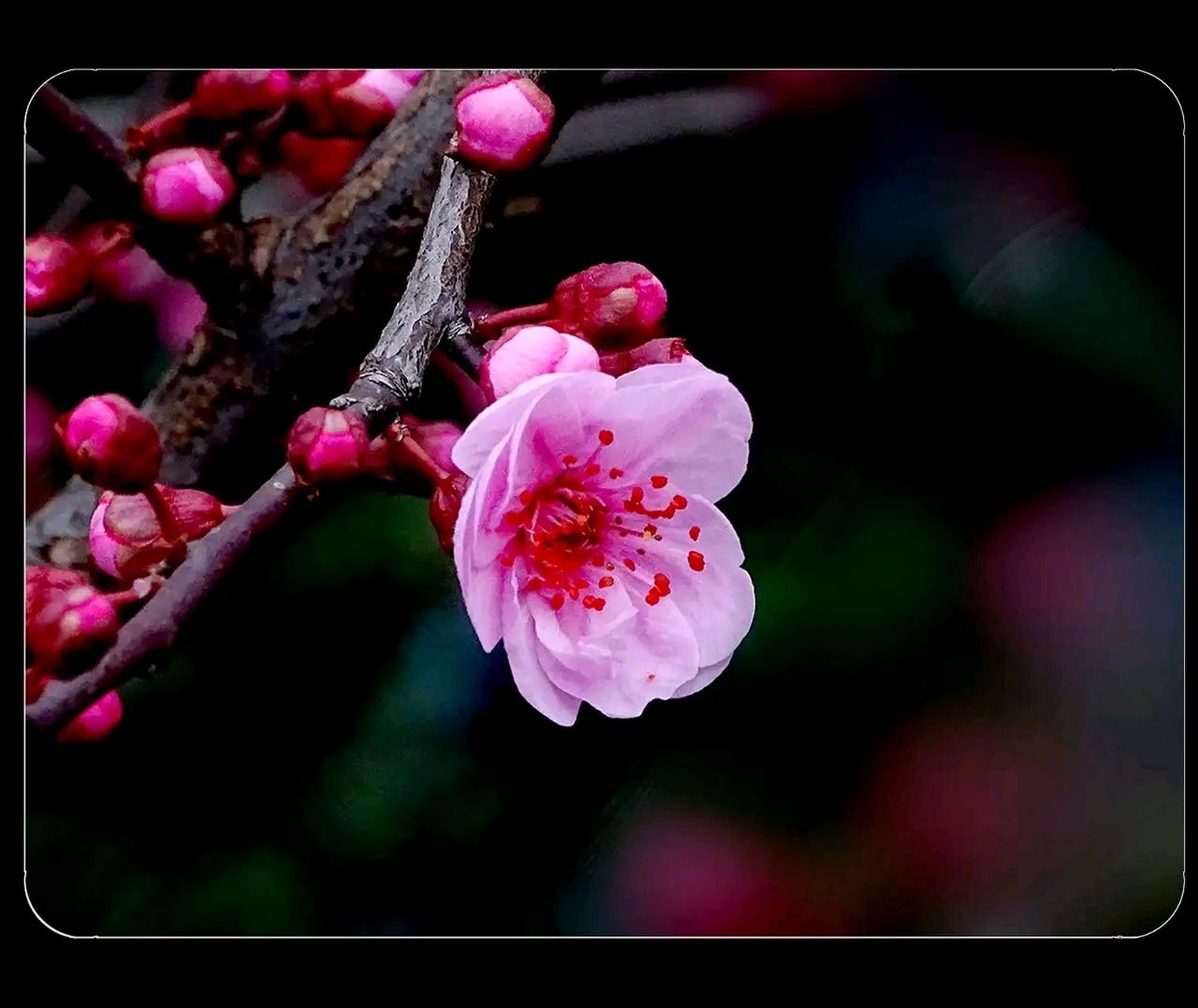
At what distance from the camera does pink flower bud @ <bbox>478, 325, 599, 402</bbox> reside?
1075 mm

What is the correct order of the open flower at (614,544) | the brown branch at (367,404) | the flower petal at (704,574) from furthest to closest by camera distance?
the flower petal at (704,574)
the open flower at (614,544)
the brown branch at (367,404)

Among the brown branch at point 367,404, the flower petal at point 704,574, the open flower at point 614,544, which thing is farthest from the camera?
the flower petal at point 704,574

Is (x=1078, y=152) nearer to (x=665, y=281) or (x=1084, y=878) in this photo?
Answer: (x=665, y=281)

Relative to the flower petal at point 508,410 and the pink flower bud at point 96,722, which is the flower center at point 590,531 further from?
the pink flower bud at point 96,722

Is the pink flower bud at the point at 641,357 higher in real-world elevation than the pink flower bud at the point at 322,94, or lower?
lower

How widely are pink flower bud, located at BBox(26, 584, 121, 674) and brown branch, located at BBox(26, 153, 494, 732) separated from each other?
0.06ft

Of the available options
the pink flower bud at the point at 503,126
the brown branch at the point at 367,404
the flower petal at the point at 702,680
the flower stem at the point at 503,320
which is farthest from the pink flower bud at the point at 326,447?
the flower petal at the point at 702,680

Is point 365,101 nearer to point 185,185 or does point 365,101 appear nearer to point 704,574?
point 185,185

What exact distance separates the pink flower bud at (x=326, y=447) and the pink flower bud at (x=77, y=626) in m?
0.18

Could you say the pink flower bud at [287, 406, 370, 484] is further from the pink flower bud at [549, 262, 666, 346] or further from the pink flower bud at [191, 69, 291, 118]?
the pink flower bud at [191, 69, 291, 118]

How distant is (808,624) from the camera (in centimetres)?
133

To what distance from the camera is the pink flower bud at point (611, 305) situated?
1.12m

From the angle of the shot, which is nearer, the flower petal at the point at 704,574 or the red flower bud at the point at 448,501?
the red flower bud at the point at 448,501

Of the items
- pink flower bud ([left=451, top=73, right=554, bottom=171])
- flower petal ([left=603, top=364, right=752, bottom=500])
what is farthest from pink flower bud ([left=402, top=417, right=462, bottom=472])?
pink flower bud ([left=451, top=73, right=554, bottom=171])
